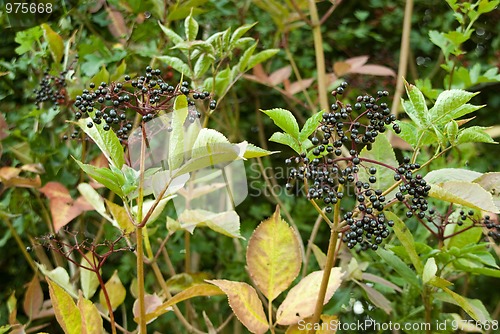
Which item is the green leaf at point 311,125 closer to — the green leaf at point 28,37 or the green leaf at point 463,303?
the green leaf at point 463,303

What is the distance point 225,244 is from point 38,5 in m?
0.68

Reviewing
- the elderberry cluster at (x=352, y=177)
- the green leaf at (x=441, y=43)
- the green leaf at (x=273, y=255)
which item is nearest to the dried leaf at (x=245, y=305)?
the green leaf at (x=273, y=255)

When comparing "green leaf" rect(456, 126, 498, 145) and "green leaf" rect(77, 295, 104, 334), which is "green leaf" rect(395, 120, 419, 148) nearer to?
"green leaf" rect(456, 126, 498, 145)

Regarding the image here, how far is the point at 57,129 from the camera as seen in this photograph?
1.33 meters

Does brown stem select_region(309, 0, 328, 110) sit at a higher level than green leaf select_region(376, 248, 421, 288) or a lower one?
higher

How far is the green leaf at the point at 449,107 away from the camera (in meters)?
0.63

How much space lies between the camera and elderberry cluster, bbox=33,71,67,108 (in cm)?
108

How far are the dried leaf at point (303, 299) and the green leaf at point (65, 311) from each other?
22 centimetres

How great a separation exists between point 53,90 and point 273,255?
24.7 inches

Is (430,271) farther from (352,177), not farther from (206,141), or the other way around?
(206,141)

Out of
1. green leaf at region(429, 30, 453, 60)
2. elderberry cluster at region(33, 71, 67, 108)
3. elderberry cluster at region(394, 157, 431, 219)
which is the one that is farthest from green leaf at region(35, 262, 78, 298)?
green leaf at region(429, 30, 453, 60)

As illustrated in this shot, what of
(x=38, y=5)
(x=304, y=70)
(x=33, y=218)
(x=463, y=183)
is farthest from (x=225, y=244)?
(x=463, y=183)

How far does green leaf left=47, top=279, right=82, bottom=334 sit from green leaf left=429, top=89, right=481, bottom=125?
0.44 m

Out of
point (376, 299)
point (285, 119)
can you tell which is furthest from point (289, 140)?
point (376, 299)
